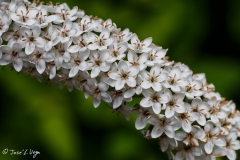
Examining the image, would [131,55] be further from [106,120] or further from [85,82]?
[106,120]

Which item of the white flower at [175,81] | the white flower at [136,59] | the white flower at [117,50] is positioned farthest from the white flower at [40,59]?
the white flower at [175,81]

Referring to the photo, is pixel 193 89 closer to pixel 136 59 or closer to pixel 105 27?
pixel 136 59

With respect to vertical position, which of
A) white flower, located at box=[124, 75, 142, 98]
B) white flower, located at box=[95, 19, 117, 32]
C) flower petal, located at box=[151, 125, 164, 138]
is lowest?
flower petal, located at box=[151, 125, 164, 138]

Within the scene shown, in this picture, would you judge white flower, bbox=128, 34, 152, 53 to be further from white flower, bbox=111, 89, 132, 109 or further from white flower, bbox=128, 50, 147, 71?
white flower, bbox=111, 89, 132, 109

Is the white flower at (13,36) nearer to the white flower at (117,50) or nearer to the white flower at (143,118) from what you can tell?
the white flower at (117,50)

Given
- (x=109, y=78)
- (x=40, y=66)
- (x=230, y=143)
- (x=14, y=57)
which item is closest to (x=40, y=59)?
(x=40, y=66)

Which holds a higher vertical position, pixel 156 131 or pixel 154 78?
pixel 154 78

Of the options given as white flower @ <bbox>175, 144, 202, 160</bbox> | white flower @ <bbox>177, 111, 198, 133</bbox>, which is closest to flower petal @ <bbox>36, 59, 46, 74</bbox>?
white flower @ <bbox>177, 111, 198, 133</bbox>

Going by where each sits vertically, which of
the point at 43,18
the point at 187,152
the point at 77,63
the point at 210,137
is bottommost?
the point at 187,152
